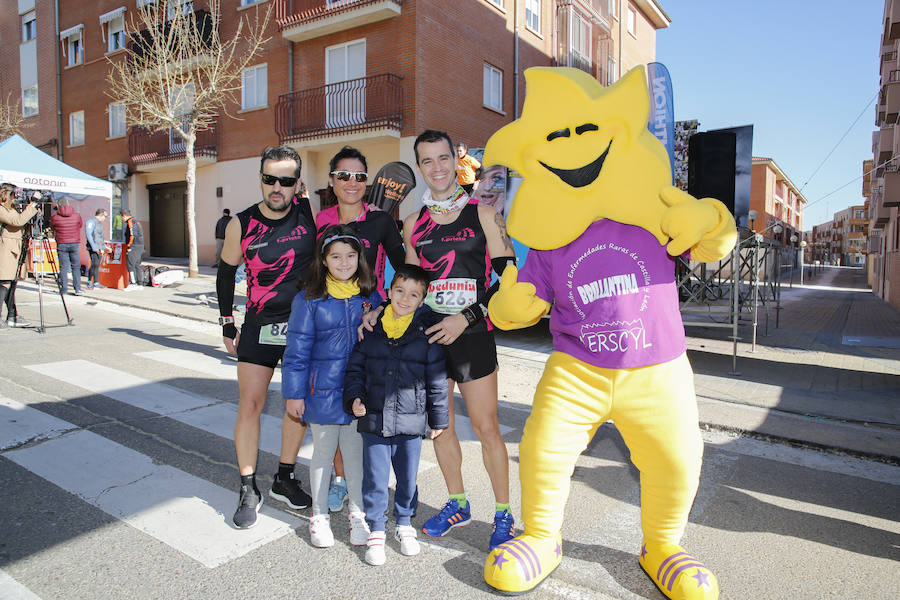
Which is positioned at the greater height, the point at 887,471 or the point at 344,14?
the point at 344,14

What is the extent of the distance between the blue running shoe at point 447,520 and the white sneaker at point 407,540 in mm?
123

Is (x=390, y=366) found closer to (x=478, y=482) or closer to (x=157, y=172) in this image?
(x=478, y=482)

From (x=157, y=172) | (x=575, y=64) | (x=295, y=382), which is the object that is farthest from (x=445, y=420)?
(x=157, y=172)

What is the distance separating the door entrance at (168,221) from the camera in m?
23.6

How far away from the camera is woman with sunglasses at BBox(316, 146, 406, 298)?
3.31m

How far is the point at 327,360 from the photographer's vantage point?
119 inches

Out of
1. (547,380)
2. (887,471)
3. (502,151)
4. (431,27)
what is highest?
(431,27)

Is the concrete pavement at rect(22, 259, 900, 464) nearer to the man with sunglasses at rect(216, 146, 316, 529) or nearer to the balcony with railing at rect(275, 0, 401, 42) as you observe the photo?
the man with sunglasses at rect(216, 146, 316, 529)

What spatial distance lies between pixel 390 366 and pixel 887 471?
3.70m

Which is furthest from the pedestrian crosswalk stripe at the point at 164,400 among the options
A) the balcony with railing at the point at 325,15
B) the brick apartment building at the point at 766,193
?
the brick apartment building at the point at 766,193

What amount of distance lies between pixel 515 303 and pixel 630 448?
31.1 inches

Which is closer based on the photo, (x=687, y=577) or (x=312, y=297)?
(x=687, y=577)

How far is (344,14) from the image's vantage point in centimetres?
1641

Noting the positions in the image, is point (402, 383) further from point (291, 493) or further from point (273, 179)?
point (273, 179)
